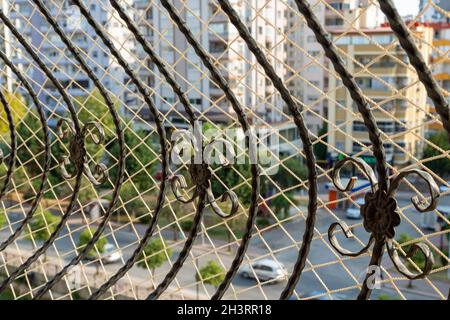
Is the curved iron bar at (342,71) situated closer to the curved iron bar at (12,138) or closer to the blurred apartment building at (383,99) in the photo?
the blurred apartment building at (383,99)

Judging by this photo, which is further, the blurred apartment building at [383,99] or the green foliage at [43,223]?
the green foliage at [43,223]

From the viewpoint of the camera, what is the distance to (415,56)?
0.40m

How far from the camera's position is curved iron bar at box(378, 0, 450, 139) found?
39 centimetres

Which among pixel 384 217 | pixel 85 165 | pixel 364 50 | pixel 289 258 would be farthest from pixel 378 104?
pixel 289 258

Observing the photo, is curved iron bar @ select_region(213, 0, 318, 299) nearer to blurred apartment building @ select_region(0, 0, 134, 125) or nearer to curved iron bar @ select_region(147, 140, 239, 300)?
curved iron bar @ select_region(147, 140, 239, 300)

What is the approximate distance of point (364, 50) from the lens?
408 cm

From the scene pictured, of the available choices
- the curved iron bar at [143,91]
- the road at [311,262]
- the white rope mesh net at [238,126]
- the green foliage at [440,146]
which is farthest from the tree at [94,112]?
the road at [311,262]

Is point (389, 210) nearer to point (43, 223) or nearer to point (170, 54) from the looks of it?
point (170, 54)

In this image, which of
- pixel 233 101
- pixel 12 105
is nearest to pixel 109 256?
pixel 233 101

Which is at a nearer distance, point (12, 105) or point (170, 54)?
point (170, 54)

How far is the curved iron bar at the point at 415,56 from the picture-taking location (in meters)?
0.39
